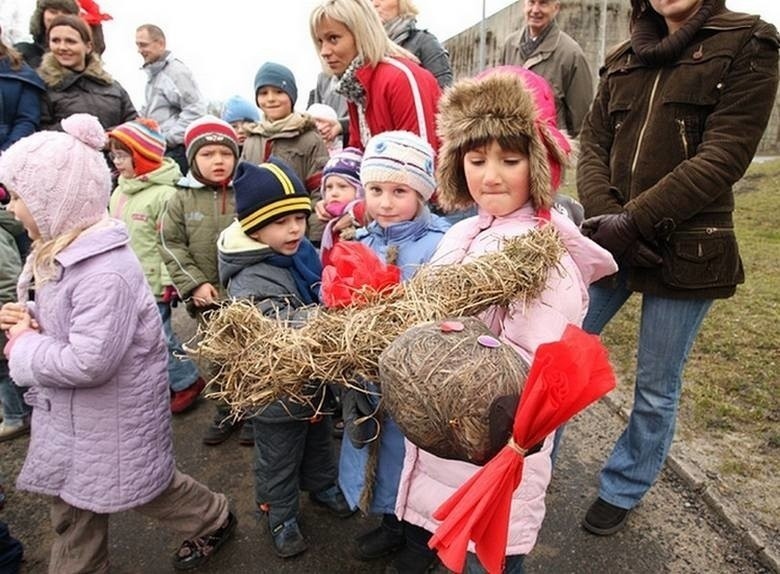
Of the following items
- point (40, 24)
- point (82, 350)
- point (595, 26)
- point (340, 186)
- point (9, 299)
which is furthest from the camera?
point (595, 26)

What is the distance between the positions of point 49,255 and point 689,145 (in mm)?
2402

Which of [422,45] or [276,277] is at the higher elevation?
[422,45]

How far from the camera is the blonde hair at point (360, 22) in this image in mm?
2553

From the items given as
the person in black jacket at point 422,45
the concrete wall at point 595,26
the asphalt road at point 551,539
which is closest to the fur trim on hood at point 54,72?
the person in black jacket at point 422,45

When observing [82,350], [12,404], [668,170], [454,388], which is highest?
[668,170]

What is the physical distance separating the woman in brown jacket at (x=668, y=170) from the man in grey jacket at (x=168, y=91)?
365 centimetres

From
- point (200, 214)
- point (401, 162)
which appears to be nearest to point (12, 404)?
point (200, 214)

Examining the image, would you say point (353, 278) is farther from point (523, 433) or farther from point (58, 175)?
point (58, 175)

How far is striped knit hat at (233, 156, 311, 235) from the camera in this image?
2.20 meters

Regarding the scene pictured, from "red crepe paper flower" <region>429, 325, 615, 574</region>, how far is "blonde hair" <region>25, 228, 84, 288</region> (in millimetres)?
1634

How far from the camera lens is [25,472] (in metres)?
2.00

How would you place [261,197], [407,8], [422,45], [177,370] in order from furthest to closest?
[177,370]
[407,8]
[422,45]
[261,197]

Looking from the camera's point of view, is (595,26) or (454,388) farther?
(595,26)

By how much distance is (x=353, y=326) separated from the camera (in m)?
1.26
